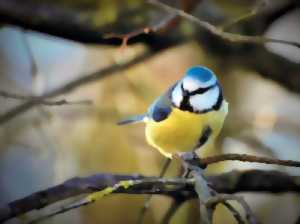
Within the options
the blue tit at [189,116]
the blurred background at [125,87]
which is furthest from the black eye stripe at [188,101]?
the blurred background at [125,87]

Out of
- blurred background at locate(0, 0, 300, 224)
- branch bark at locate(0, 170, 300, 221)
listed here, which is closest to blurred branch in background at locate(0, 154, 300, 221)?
branch bark at locate(0, 170, 300, 221)

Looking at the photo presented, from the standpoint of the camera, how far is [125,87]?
0.98 m

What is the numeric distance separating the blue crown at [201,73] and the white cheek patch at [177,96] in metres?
0.03

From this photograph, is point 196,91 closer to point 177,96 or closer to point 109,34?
point 177,96

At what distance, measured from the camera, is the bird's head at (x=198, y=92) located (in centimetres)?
56

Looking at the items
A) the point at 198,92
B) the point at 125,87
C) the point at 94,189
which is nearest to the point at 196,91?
the point at 198,92

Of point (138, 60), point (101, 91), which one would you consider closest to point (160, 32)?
point (138, 60)

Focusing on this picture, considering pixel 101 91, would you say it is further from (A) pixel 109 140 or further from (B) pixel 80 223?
(B) pixel 80 223

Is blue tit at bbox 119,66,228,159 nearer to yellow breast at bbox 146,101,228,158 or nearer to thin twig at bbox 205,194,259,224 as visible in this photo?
yellow breast at bbox 146,101,228,158

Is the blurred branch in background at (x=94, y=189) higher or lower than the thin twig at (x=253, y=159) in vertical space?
higher

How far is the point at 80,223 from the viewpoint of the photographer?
32.5 inches

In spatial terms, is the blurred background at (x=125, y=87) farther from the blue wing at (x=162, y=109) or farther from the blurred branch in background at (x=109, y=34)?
the blue wing at (x=162, y=109)

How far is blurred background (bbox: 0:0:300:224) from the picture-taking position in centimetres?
79

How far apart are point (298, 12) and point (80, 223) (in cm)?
44
